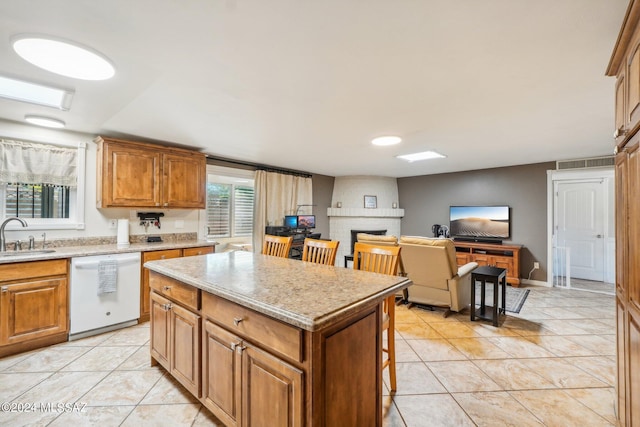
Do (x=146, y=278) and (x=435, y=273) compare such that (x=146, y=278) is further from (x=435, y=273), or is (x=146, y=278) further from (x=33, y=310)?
(x=435, y=273)

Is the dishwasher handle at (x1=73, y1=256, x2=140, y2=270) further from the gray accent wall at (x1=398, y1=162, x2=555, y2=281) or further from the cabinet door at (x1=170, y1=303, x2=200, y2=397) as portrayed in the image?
the gray accent wall at (x1=398, y1=162, x2=555, y2=281)

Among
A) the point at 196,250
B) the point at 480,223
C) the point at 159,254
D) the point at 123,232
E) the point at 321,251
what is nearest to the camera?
the point at 321,251

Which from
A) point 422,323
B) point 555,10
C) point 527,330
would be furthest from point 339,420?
point 527,330

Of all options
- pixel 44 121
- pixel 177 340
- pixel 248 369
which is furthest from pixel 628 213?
pixel 44 121

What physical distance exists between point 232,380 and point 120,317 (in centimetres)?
232

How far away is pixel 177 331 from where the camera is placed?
1.88 m

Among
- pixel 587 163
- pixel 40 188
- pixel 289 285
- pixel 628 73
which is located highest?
pixel 587 163

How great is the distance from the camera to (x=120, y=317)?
3035 mm

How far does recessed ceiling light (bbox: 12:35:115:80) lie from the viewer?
1.51 metres

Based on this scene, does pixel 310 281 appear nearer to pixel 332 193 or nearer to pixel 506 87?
pixel 506 87

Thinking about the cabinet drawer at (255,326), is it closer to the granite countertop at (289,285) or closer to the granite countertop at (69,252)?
the granite countertop at (289,285)

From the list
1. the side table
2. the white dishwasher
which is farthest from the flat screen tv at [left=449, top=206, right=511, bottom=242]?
the white dishwasher

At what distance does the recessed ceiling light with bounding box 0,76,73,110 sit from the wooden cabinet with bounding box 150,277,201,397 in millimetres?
1646

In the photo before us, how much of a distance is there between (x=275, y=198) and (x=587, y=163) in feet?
17.3
